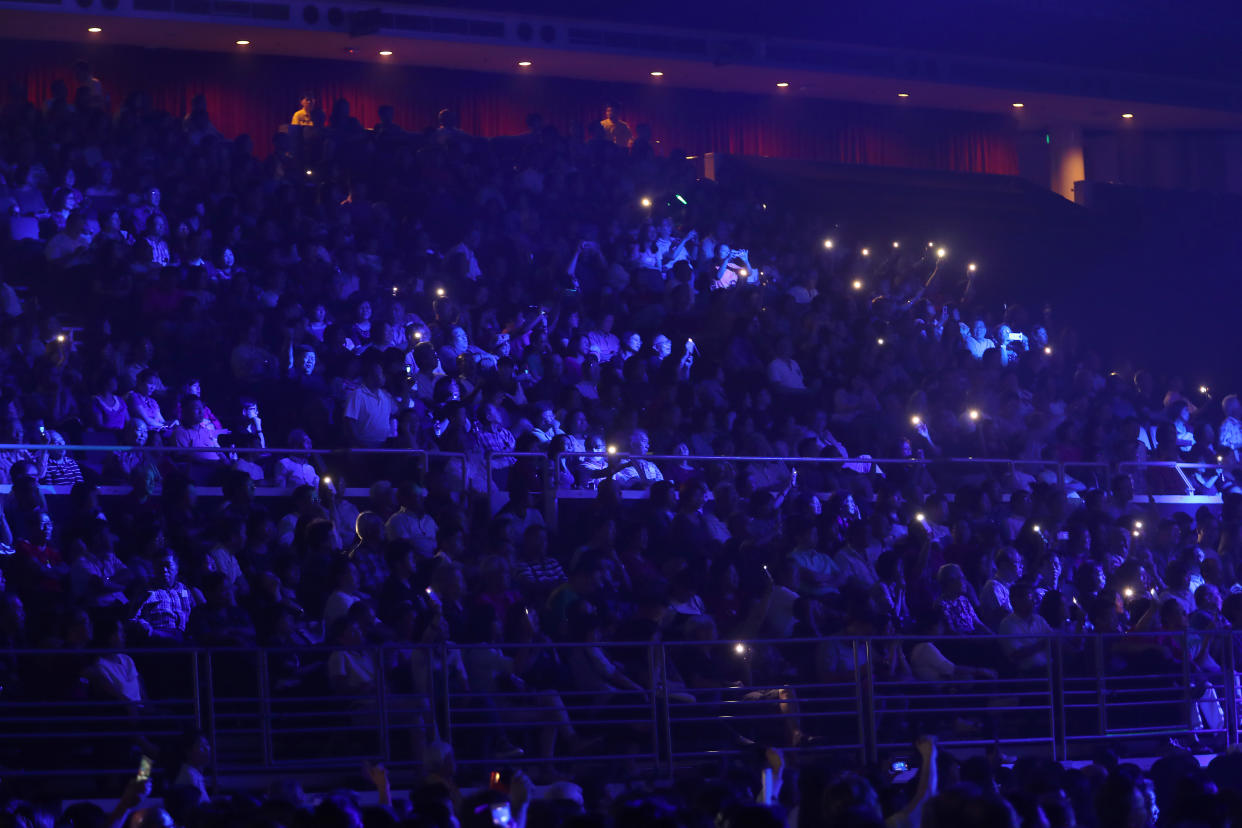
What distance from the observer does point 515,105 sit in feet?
73.9

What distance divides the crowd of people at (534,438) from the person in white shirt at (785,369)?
0.03m

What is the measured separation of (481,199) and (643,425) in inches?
169

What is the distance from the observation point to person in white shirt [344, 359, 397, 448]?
1126cm

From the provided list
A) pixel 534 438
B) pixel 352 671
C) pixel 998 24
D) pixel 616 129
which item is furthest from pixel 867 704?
pixel 998 24

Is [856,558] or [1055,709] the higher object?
[856,558]

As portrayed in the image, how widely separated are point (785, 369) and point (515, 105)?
9.41m

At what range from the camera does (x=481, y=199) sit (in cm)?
1617

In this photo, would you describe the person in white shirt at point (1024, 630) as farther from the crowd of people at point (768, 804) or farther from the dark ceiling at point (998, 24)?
the dark ceiling at point (998, 24)

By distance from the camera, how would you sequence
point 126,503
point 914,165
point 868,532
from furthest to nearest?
point 914,165 → point 868,532 → point 126,503

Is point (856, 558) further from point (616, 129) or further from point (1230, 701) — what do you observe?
point (616, 129)

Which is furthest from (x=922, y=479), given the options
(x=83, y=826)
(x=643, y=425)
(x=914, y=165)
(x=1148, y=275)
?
(x=914, y=165)

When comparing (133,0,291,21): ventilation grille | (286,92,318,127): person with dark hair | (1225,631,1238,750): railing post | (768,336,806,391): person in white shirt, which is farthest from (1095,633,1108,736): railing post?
(133,0,291,21): ventilation grille

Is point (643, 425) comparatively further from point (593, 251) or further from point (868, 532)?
point (593, 251)

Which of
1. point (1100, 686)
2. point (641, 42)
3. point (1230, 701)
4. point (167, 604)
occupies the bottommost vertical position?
point (1230, 701)
